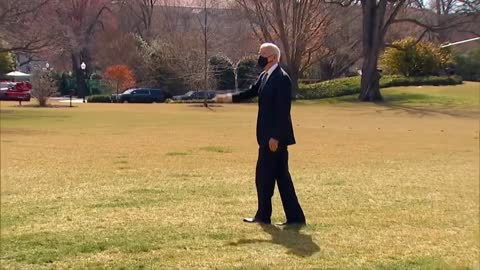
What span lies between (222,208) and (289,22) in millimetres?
37244

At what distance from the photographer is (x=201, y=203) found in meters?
7.95

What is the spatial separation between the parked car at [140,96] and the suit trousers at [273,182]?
1809 inches

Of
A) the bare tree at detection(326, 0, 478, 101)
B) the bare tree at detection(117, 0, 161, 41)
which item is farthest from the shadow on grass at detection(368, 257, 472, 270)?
the bare tree at detection(117, 0, 161, 41)

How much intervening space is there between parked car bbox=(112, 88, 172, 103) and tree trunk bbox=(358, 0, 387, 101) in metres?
15.5

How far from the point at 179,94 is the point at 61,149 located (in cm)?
4258

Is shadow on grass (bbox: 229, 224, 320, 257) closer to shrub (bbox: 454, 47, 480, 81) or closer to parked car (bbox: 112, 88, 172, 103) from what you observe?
parked car (bbox: 112, 88, 172, 103)

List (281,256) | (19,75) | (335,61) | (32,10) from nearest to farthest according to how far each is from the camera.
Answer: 1. (281,256)
2. (32,10)
3. (335,61)
4. (19,75)

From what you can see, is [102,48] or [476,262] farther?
[102,48]

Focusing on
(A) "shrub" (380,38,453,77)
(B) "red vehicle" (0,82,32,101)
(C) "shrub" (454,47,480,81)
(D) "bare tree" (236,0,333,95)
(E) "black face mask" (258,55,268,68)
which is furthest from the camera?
(C) "shrub" (454,47,480,81)

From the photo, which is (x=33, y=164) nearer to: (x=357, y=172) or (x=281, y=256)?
(x=357, y=172)

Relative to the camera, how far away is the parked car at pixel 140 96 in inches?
2066

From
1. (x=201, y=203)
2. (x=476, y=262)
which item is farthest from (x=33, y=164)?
(x=476, y=262)

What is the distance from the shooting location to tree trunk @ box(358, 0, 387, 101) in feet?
151

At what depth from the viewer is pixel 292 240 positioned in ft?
20.4
